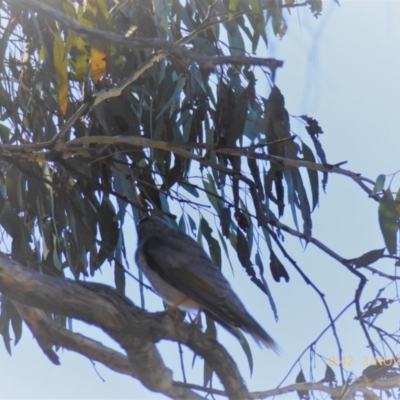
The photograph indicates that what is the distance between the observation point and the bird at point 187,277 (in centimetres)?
280

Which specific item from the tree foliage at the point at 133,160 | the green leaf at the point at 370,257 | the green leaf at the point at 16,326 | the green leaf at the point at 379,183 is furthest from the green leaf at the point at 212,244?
the green leaf at the point at 370,257

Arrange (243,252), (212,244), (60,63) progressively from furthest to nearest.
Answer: (212,244) < (243,252) < (60,63)

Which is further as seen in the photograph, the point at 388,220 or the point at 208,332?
the point at 208,332

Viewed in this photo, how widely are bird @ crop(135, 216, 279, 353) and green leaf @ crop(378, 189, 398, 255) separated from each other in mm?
632

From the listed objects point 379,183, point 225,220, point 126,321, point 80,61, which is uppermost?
point 80,61

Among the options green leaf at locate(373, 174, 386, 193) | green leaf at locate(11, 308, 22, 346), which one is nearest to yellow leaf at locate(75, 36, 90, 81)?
green leaf at locate(373, 174, 386, 193)

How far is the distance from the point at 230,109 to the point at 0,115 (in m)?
1.01

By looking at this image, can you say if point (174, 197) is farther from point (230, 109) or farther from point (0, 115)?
point (0, 115)

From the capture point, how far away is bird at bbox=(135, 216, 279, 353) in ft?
9.18

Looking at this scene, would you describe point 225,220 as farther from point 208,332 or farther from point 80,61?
point 80,61

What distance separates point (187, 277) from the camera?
3.01m

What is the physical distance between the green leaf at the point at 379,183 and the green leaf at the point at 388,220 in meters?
0.06

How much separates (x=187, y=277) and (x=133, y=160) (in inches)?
22.6

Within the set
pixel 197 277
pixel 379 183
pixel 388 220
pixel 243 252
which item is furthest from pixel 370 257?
pixel 197 277
